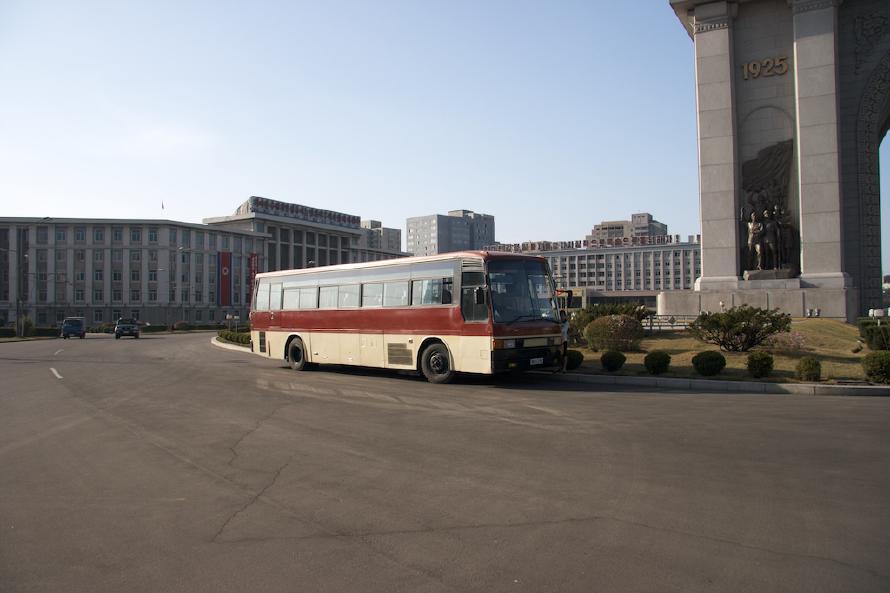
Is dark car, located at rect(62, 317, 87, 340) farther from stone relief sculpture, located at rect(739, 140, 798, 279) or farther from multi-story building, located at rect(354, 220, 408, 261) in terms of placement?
multi-story building, located at rect(354, 220, 408, 261)

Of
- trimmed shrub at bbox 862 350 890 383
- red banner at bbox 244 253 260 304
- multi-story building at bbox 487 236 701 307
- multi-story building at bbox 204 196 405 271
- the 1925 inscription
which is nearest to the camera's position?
trimmed shrub at bbox 862 350 890 383

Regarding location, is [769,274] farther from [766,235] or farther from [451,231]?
[451,231]

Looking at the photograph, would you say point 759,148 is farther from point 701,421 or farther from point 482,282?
point 701,421

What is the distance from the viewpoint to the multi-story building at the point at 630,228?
178 meters

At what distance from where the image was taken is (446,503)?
19.5 feet

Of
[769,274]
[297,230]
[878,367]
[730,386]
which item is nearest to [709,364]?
[730,386]

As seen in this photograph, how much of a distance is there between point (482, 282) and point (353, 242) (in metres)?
126

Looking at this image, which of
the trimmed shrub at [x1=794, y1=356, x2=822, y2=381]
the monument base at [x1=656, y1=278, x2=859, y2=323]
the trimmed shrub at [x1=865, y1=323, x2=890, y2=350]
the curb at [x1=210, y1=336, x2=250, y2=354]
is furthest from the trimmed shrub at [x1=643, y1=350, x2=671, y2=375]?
the curb at [x1=210, y1=336, x2=250, y2=354]

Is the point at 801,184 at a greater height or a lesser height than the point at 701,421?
greater

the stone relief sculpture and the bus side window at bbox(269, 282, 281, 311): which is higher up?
the stone relief sculpture

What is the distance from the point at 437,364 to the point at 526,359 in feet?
7.92

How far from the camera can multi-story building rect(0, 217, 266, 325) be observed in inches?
3479

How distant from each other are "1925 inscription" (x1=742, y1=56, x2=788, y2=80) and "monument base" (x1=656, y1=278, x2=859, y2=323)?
9726mm

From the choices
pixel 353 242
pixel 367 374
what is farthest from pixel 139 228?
pixel 367 374
